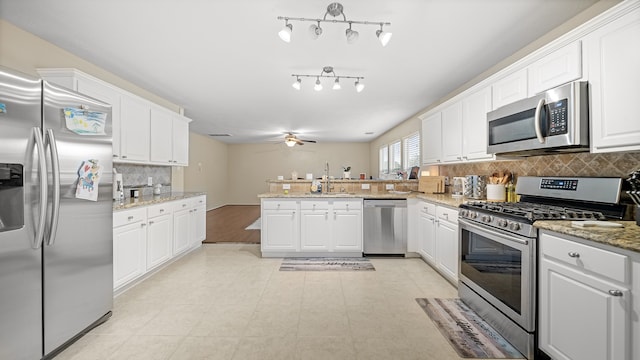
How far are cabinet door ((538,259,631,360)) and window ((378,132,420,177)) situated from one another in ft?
13.8

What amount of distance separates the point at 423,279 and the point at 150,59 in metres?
3.87

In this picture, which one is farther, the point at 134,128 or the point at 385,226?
the point at 385,226

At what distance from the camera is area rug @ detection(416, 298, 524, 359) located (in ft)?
6.16

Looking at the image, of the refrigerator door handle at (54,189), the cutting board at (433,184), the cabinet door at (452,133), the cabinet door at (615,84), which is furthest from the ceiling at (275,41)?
the cutting board at (433,184)

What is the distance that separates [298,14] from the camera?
7.11ft

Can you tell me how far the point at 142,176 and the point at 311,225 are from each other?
8.41 ft

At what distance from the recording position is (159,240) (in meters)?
3.26

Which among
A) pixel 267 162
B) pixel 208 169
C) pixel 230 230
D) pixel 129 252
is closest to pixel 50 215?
pixel 129 252

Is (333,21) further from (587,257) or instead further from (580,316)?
(580,316)

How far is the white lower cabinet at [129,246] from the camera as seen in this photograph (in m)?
2.57

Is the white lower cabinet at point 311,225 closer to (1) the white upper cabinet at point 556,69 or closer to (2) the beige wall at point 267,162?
(1) the white upper cabinet at point 556,69

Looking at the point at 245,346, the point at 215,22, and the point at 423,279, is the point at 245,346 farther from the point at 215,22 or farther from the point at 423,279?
the point at 215,22

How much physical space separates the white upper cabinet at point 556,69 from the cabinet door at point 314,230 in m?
2.66

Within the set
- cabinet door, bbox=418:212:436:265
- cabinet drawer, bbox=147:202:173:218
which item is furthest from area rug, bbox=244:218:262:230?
cabinet door, bbox=418:212:436:265
